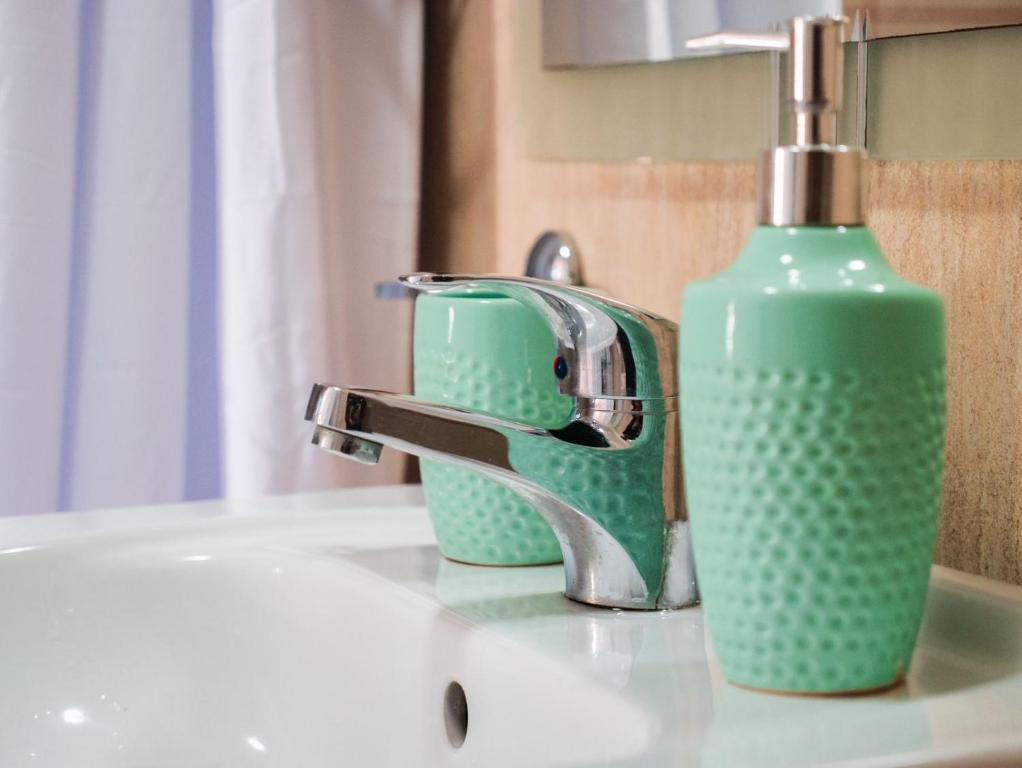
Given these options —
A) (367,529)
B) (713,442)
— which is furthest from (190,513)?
(713,442)

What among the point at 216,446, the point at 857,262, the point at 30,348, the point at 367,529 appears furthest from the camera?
the point at 216,446

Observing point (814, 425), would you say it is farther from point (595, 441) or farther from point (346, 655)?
point (346, 655)

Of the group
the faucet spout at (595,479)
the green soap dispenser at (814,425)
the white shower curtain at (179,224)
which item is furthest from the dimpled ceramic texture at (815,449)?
the white shower curtain at (179,224)

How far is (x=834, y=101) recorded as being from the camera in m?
0.45

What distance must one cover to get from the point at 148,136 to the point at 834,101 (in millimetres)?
612

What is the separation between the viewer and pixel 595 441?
0.55 metres

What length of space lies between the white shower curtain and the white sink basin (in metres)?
0.19

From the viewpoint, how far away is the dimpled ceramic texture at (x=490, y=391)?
620 millimetres

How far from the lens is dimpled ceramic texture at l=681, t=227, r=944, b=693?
421 mm

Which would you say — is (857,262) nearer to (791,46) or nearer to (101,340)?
(791,46)

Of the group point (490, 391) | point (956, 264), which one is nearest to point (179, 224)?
point (490, 391)

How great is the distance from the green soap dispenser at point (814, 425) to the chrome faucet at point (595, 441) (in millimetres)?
93

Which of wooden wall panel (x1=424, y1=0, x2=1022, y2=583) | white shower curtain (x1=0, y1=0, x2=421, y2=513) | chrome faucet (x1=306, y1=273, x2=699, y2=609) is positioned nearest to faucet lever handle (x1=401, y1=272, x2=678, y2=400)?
chrome faucet (x1=306, y1=273, x2=699, y2=609)

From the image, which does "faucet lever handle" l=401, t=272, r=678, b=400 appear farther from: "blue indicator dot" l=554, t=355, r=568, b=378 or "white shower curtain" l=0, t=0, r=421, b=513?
"white shower curtain" l=0, t=0, r=421, b=513
